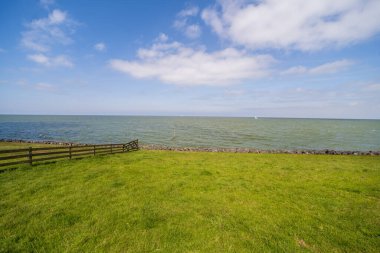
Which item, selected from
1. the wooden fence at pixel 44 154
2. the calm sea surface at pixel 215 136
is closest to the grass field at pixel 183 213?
the wooden fence at pixel 44 154

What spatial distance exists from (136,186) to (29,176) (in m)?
6.39

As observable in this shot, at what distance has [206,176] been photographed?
1327 cm

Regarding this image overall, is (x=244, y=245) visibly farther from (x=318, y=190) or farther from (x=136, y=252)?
(x=318, y=190)

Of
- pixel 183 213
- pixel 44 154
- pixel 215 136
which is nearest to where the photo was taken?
pixel 183 213

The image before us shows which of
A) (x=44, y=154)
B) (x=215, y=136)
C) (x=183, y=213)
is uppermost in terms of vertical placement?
(x=44, y=154)

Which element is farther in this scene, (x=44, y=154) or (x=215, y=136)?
(x=215, y=136)

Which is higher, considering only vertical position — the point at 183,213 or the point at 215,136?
the point at 183,213

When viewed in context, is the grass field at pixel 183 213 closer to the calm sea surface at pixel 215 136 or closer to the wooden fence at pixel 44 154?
the wooden fence at pixel 44 154

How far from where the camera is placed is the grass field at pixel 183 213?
617 centimetres

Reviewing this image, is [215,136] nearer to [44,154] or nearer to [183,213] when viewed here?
[44,154]

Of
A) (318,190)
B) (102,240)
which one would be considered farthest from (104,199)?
(318,190)

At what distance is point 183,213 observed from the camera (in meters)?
8.03

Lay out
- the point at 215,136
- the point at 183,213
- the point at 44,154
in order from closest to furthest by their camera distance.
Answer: the point at 183,213, the point at 44,154, the point at 215,136

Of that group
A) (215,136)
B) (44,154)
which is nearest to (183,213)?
(44,154)
